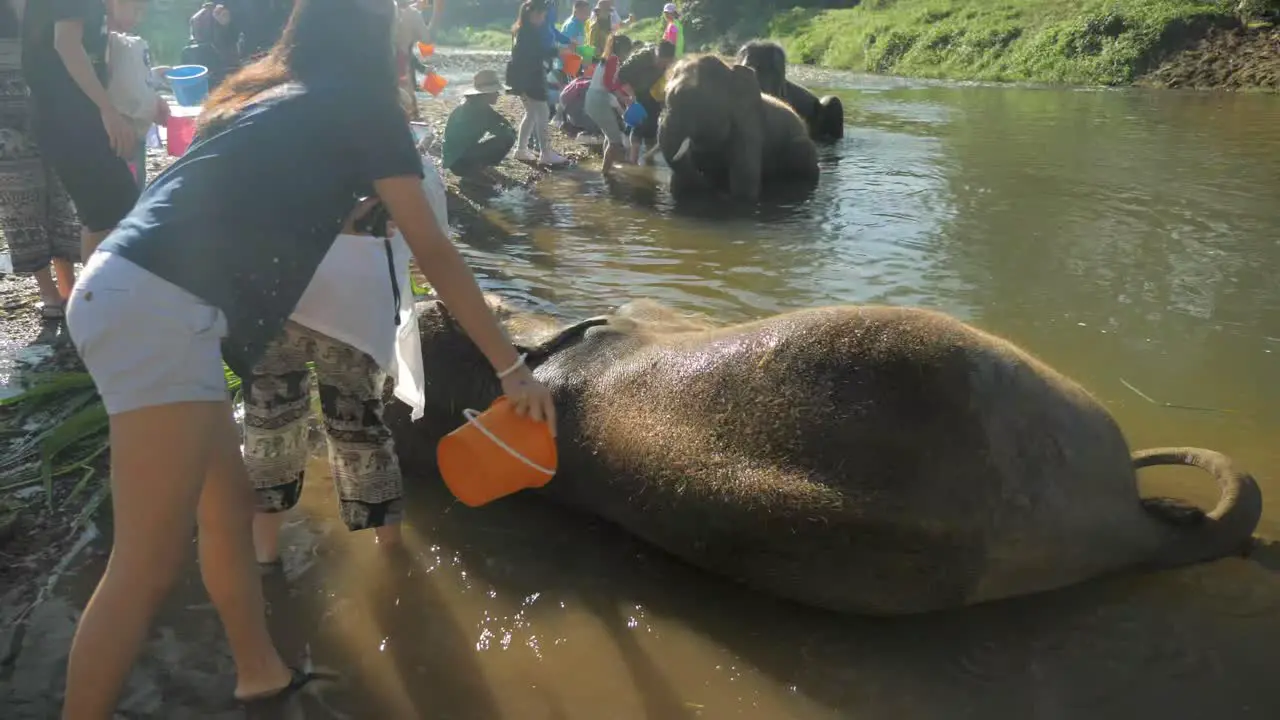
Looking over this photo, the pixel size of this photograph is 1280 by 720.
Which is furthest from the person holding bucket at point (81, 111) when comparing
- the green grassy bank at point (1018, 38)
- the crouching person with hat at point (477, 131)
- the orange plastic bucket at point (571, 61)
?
the green grassy bank at point (1018, 38)

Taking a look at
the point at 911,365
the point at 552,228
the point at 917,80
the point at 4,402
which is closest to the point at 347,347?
the point at 911,365

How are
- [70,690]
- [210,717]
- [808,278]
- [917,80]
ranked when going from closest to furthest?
[70,690] → [210,717] → [808,278] → [917,80]

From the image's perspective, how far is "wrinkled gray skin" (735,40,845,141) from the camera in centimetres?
1277

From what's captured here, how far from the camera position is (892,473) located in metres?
2.72

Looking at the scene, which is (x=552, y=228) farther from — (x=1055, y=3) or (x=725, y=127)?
(x=1055, y=3)

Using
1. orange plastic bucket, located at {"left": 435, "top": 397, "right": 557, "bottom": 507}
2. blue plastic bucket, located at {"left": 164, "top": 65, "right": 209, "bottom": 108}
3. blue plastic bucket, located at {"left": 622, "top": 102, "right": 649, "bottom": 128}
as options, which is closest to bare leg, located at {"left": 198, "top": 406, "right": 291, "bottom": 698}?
orange plastic bucket, located at {"left": 435, "top": 397, "right": 557, "bottom": 507}

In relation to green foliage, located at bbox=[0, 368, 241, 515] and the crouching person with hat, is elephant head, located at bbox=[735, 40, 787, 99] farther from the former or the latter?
green foliage, located at bbox=[0, 368, 241, 515]

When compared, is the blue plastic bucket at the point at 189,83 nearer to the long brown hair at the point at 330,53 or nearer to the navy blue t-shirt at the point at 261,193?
the long brown hair at the point at 330,53

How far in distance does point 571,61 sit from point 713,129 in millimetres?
4936

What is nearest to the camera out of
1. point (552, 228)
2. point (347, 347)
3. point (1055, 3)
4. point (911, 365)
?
point (911, 365)

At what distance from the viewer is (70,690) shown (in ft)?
7.46

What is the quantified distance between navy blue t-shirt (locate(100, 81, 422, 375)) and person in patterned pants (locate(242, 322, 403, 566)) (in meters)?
0.57

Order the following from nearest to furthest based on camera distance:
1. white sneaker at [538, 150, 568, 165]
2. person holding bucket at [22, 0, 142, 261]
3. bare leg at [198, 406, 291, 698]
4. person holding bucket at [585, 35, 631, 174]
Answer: bare leg at [198, 406, 291, 698]
person holding bucket at [22, 0, 142, 261]
person holding bucket at [585, 35, 631, 174]
white sneaker at [538, 150, 568, 165]

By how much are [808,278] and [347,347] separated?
4047 mm
